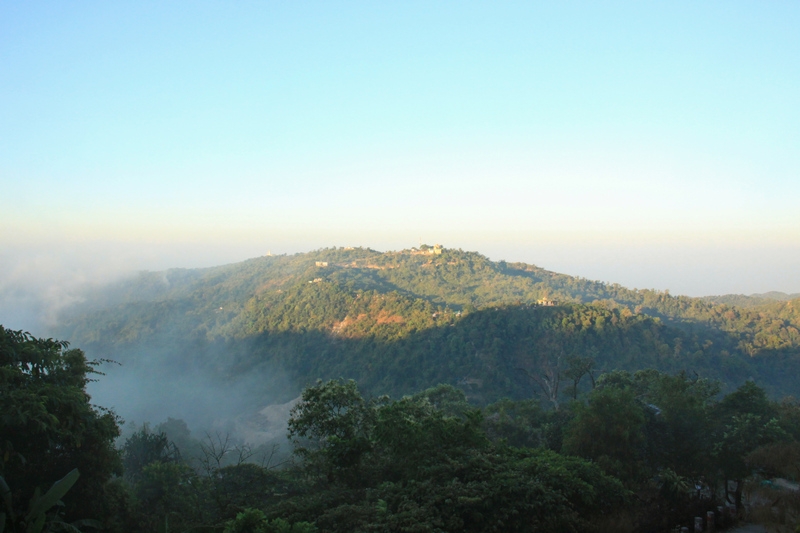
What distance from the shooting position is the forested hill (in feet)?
182

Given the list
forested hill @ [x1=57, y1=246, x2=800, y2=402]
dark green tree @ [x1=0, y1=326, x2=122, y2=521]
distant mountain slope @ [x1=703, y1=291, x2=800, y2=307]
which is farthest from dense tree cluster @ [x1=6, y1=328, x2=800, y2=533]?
distant mountain slope @ [x1=703, y1=291, x2=800, y2=307]

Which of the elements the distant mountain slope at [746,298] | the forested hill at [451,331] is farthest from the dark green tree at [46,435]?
the distant mountain slope at [746,298]

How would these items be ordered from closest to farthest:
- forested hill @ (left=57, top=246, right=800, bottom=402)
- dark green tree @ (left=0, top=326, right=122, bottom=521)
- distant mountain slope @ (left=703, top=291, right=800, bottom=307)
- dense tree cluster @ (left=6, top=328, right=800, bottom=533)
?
dark green tree @ (left=0, top=326, right=122, bottom=521) < dense tree cluster @ (left=6, top=328, right=800, bottom=533) < forested hill @ (left=57, top=246, right=800, bottom=402) < distant mountain slope @ (left=703, top=291, right=800, bottom=307)

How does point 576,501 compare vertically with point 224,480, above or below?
above

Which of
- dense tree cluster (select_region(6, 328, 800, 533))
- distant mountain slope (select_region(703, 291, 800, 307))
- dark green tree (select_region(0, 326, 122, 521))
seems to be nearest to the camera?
dark green tree (select_region(0, 326, 122, 521))

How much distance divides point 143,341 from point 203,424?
47879 mm

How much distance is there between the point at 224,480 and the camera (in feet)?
47.4

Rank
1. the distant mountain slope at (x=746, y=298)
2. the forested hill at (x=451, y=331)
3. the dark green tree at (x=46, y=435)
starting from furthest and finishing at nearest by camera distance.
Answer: the distant mountain slope at (x=746, y=298), the forested hill at (x=451, y=331), the dark green tree at (x=46, y=435)

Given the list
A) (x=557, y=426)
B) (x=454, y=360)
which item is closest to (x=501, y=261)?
(x=454, y=360)

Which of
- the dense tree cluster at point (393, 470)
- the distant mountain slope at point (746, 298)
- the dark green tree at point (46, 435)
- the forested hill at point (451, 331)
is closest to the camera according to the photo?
the dark green tree at point (46, 435)

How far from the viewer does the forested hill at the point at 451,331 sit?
182ft

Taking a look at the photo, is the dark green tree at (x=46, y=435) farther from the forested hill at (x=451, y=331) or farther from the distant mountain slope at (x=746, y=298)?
the distant mountain slope at (x=746, y=298)

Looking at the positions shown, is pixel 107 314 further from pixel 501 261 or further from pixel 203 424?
pixel 501 261

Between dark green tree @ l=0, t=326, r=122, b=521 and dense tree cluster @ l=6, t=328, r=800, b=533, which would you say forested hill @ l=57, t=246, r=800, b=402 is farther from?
dark green tree @ l=0, t=326, r=122, b=521
